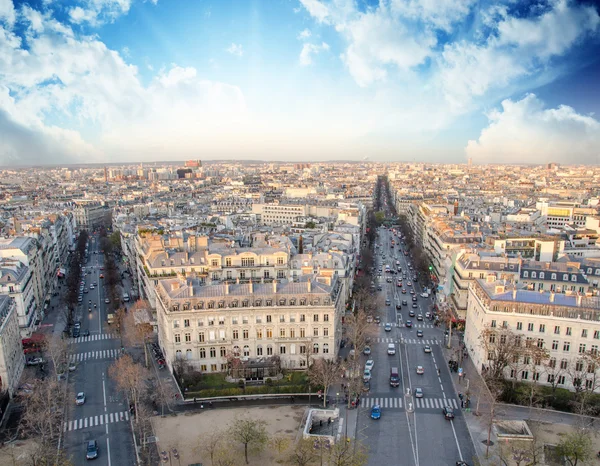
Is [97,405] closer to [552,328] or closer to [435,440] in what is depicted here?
[435,440]

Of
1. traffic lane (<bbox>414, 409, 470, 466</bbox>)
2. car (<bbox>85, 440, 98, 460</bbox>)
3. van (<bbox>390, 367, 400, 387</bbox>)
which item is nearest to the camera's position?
traffic lane (<bbox>414, 409, 470, 466</bbox>)

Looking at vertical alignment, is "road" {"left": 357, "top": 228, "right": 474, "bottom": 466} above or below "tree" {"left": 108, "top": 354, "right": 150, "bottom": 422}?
below

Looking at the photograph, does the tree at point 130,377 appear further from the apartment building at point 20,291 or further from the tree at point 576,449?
the tree at point 576,449

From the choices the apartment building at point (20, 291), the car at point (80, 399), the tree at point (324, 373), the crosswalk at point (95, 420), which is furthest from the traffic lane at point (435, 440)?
the apartment building at point (20, 291)

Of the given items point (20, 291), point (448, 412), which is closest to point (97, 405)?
point (20, 291)

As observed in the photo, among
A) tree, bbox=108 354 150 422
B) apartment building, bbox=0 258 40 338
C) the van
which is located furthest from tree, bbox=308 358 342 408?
apartment building, bbox=0 258 40 338

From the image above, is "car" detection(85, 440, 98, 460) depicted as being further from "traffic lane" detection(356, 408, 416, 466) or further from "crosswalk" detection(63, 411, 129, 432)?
"traffic lane" detection(356, 408, 416, 466)
